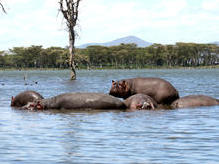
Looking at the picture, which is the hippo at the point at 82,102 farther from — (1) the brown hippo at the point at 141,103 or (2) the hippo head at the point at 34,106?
(1) the brown hippo at the point at 141,103

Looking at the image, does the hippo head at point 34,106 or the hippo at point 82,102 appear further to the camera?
the hippo head at point 34,106

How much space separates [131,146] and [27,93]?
432 inches

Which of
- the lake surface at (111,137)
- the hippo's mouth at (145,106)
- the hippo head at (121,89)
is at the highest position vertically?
the hippo head at (121,89)

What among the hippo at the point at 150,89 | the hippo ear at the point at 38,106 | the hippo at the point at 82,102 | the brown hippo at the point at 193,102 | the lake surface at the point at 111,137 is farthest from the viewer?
the hippo at the point at 150,89

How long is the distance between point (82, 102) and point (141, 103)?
2289 millimetres

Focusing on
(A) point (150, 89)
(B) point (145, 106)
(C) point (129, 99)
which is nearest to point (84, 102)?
(C) point (129, 99)

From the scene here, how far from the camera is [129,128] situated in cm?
1271

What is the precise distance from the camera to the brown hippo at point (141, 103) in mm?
17859

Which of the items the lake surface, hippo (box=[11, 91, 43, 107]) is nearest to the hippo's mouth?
the lake surface

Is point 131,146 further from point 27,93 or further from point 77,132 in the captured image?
point 27,93

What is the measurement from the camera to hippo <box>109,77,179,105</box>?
19609 mm

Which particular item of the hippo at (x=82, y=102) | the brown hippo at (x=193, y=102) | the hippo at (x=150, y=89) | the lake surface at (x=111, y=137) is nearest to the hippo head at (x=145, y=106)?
the hippo at (x=82, y=102)

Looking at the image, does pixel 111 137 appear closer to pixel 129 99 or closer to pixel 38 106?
pixel 129 99

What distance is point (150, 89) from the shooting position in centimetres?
1970
